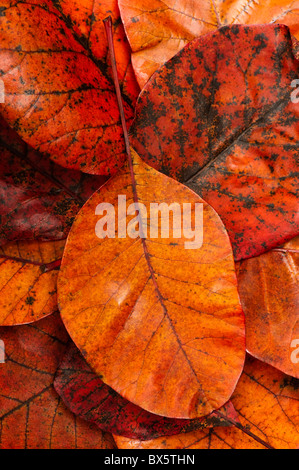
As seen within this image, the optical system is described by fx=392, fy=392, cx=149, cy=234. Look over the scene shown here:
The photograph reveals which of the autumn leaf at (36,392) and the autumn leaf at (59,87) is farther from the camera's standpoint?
the autumn leaf at (36,392)

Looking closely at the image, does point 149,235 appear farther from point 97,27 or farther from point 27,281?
point 97,27

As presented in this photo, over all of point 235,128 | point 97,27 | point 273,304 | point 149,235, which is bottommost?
point 273,304

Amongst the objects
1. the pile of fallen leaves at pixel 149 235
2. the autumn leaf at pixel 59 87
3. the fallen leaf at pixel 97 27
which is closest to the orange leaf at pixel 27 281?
the pile of fallen leaves at pixel 149 235

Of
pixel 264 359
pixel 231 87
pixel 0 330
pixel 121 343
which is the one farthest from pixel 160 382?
pixel 231 87

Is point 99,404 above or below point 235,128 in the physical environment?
below

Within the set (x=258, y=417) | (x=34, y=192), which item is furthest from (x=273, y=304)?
(x=34, y=192)

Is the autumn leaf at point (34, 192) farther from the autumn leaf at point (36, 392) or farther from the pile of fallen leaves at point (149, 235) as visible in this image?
the autumn leaf at point (36, 392)

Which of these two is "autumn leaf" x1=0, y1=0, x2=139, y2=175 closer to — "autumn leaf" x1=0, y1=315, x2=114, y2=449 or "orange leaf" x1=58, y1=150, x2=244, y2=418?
"orange leaf" x1=58, y1=150, x2=244, y2=418
